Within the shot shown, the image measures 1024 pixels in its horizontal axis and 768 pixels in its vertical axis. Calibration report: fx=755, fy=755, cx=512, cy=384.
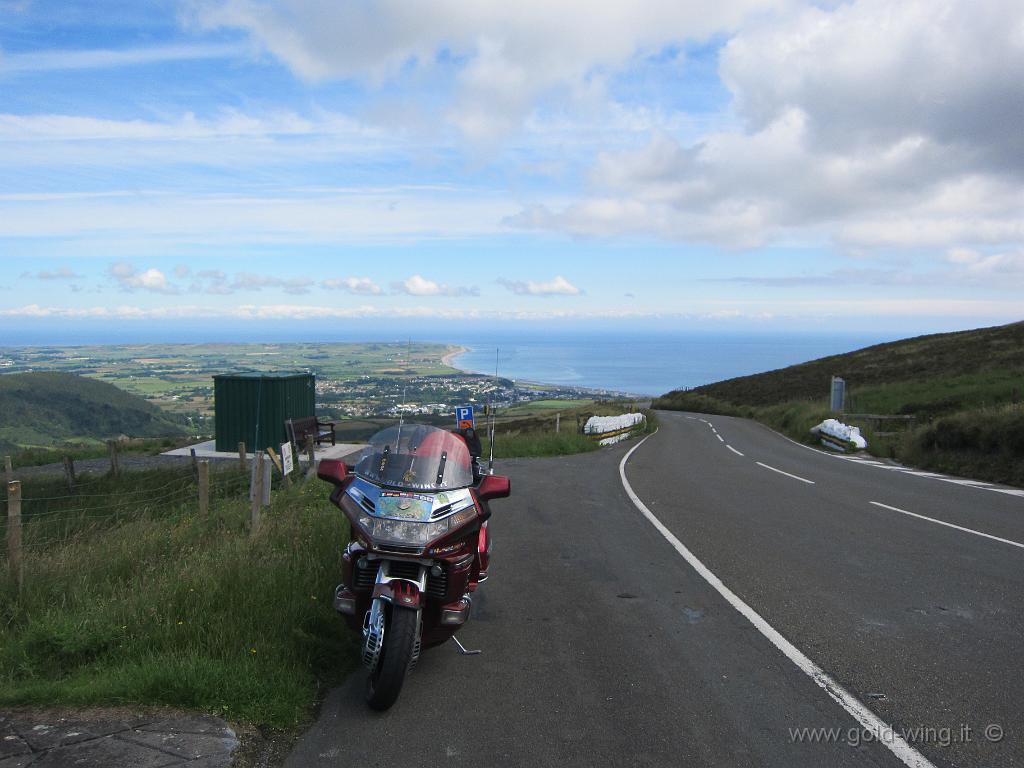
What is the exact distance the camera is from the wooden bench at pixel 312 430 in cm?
2212

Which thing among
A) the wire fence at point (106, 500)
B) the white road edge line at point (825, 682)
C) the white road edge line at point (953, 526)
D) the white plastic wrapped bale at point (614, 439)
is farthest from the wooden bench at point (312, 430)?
the white road edge line at point (825, 682)

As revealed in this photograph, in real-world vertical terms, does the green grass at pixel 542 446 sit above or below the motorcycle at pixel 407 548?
below

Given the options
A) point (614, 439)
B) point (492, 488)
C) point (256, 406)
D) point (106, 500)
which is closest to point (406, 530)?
point (492, 488)

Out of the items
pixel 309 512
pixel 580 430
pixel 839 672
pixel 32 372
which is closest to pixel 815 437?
pixel 580 430

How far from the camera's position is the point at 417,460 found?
198 inches

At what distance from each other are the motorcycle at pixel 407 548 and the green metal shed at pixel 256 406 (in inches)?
746

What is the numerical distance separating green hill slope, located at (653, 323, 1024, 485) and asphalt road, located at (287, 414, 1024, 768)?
7059mm

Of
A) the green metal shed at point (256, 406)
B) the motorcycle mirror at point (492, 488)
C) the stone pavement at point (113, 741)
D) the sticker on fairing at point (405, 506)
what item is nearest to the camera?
the stone pavement at point (113, 741)

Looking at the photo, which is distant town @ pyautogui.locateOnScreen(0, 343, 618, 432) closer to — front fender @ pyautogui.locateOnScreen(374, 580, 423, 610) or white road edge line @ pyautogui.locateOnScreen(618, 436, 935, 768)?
front fender @ pyautogui.locateOnScreen(374, 580, 423, 610)

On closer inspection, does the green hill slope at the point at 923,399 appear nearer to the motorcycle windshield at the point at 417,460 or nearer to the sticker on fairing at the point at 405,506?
the motorcycle windshield at the point at 417,460

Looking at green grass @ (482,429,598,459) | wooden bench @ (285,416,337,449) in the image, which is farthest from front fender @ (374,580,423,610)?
wooden bench @ (285,416,337,449)

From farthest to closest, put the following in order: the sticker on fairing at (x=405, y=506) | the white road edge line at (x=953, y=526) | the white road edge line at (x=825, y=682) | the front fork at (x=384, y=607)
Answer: the white road edge line at (x=953, y=526), the sticker on fairing at (x=405, y=506), the front fork at (x=384, y=607), the white road edge line at (x=825, y=682)

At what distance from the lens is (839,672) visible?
4.66 meters

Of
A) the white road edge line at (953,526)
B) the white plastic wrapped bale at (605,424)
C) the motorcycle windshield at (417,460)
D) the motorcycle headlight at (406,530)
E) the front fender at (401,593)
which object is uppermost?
the motorcycle windshield at (417,460)
